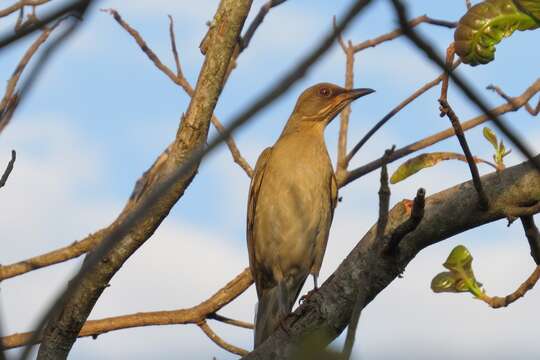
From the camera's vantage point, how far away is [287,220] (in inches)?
292

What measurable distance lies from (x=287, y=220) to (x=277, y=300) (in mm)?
717

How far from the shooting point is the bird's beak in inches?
306

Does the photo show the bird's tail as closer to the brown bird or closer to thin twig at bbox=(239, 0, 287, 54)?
the brown bird

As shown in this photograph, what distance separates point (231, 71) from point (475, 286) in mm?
2809

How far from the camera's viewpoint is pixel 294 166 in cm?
744

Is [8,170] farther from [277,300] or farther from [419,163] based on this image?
[277,300]

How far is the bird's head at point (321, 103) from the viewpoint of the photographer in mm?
8297

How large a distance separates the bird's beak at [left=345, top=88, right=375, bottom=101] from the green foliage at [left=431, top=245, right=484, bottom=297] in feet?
12.7

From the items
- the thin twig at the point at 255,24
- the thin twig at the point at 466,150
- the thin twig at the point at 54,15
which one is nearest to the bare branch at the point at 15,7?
the thin twig at the point at 255,24

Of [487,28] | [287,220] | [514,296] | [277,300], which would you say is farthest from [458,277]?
[277,300]

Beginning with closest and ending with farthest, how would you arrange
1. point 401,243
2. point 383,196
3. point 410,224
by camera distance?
point 383,196 < point 410,224 < point 401,243

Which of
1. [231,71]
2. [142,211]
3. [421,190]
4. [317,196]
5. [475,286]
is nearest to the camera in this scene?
[142,211]

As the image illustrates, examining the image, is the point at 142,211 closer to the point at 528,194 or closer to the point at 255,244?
the point at 528,194

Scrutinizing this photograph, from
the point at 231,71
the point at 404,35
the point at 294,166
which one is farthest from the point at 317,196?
the point at 404,35
